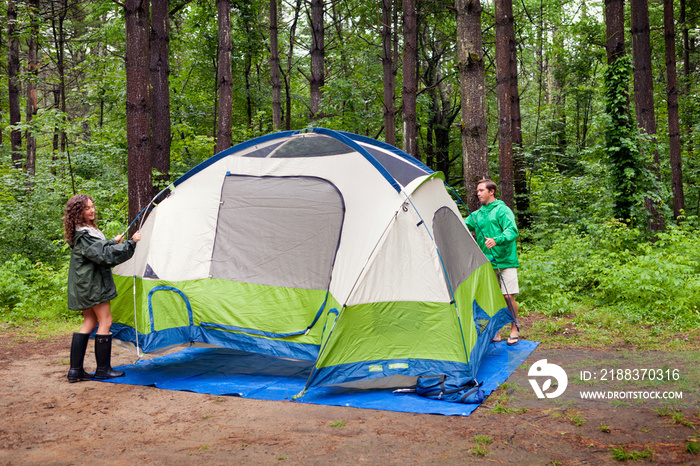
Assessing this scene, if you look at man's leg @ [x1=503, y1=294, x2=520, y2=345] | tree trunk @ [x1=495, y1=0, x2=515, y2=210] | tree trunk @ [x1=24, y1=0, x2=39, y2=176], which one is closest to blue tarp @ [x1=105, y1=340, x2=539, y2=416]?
man's leg @ [x1=503, y1=294, x2=520, y2=345]

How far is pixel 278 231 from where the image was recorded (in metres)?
5.32

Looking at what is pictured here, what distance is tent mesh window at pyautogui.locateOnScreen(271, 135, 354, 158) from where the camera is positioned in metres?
5.16

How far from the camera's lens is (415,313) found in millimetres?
4383

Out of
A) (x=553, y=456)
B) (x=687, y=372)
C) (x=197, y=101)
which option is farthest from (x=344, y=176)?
(x=197, y=101)

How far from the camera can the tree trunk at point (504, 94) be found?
32.7 ft

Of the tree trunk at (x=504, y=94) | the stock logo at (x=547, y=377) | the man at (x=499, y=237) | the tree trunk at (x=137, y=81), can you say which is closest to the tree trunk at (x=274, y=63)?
the tree trunk at (x=504, y=94)

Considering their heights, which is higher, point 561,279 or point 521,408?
point 561,279

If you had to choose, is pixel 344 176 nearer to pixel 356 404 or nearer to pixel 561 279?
pixel 356 404

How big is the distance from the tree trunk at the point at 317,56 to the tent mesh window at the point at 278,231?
316 inches

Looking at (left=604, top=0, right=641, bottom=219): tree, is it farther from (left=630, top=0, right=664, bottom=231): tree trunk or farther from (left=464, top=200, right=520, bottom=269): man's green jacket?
(left=464, top=200, right=520, bottom=269): man's green jacket

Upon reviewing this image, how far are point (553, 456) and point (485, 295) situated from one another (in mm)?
2417

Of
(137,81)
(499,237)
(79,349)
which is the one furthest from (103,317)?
(499,237)

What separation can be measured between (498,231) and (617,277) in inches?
97.3

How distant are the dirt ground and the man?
54.9 inches
